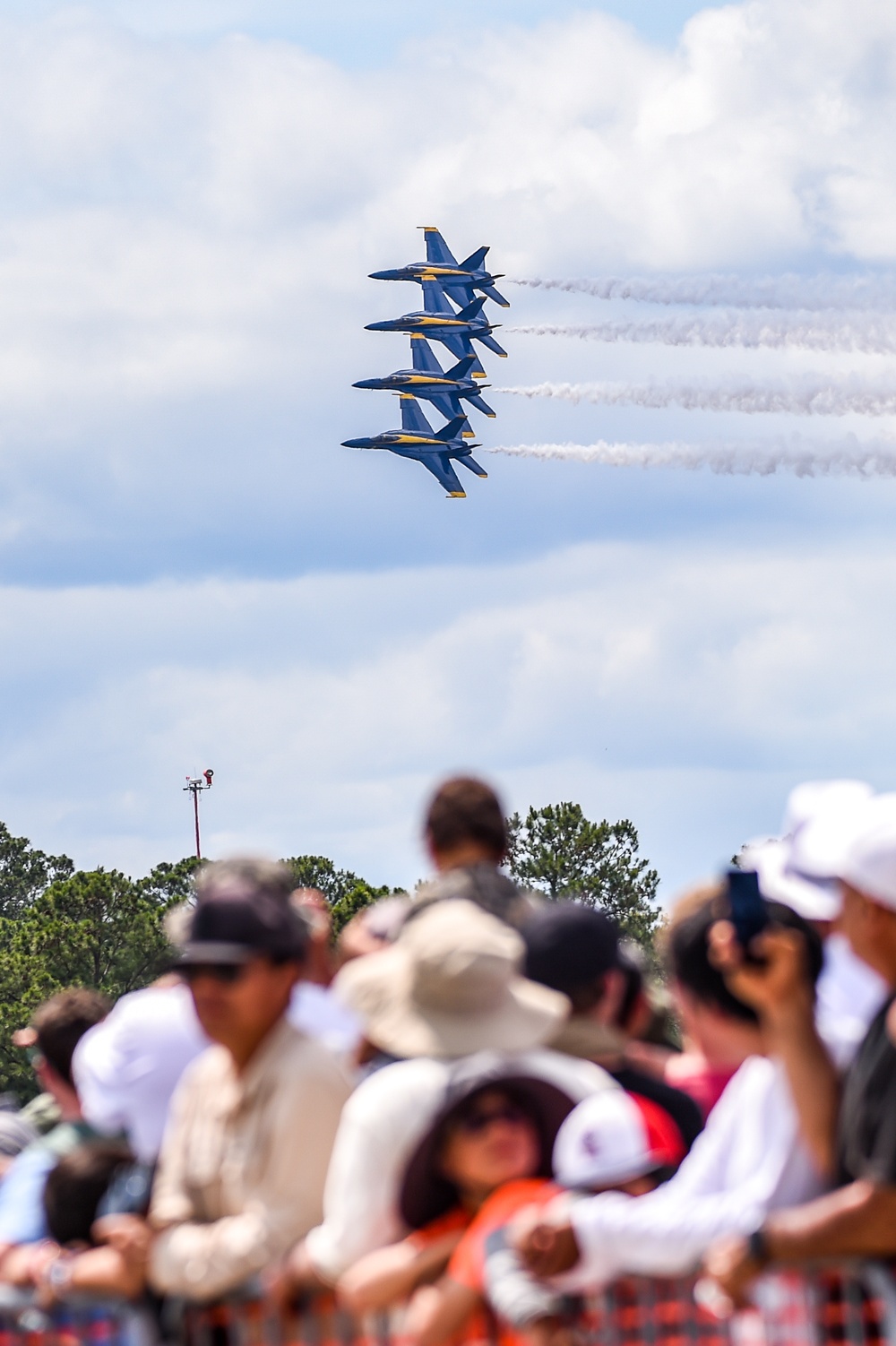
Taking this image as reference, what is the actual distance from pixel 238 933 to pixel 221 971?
10 cm

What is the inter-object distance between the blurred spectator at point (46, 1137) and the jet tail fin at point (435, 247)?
91.6 metres

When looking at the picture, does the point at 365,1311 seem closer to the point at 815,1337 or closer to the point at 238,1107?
the point at 238,1107

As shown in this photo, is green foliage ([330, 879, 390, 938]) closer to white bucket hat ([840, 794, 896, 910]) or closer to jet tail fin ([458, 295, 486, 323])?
jet tail fin ([458, 295, 486, 323])

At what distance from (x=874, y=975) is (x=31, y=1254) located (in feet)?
8.40

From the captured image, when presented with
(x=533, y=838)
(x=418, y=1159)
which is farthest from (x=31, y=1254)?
(x=533, y=838)

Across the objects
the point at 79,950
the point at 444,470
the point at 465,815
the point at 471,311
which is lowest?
the point at 79,950

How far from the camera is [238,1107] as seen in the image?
228 inches

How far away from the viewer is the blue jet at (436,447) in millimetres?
90875

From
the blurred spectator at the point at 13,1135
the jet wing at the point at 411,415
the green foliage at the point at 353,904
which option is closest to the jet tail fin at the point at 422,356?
the jet wing at the point at 411,415

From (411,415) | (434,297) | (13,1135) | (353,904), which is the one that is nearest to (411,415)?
(411,415)

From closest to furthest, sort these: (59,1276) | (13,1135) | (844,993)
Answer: (844,993) < (59,1276) < (13,1135)

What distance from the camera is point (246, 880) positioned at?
610 centimetres

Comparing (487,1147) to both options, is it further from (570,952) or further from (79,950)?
(79,950)

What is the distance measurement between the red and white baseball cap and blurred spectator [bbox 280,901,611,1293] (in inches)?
10.3
